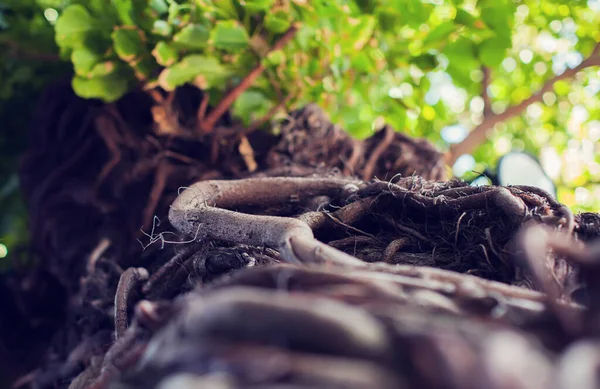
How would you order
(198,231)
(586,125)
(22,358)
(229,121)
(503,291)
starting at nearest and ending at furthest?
(503,291) → (198,231) → (229,121) → (22,358) → (586,125)

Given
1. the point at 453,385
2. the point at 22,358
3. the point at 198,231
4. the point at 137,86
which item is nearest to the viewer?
the point at 453,385

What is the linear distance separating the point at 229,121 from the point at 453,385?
4.67 ft

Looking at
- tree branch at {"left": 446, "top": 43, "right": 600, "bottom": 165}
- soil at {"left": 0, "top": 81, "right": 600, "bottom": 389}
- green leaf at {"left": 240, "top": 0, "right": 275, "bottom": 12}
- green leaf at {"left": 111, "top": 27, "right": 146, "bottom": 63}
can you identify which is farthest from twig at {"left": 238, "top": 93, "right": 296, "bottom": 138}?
tree branch at {"left": 446, "top": 43, "right": 600, "bottom": 165}

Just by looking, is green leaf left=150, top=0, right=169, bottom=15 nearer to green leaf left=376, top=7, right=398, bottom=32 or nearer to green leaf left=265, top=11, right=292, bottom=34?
green leaf left=265, top=11, right=292, bottom=34

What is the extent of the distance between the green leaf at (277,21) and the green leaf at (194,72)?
0.19m

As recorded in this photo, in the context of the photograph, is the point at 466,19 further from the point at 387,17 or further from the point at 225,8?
the point at 225,8

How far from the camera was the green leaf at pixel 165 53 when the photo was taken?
139 centimetres

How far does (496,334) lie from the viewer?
42cm

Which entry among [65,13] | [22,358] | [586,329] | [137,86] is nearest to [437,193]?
[586,329]

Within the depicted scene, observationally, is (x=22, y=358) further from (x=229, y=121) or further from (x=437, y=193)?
(x=437, y=193)

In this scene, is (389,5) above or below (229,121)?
above

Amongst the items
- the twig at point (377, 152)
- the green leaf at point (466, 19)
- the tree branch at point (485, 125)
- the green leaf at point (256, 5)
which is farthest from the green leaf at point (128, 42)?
the tree branch at point (485, 125)

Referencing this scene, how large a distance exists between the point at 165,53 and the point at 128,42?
12 centimetres

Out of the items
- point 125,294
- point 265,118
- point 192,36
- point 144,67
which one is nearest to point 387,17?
point 265,118
